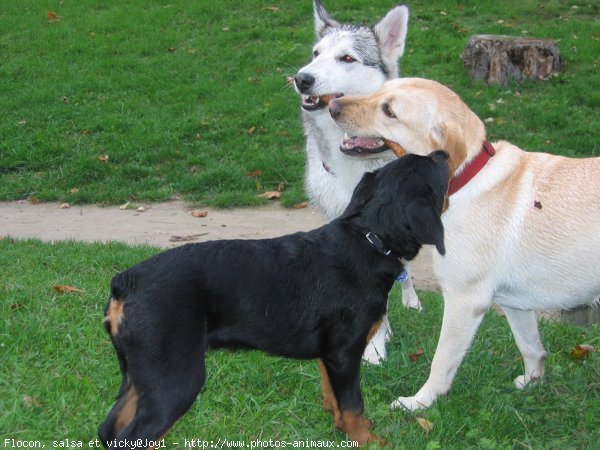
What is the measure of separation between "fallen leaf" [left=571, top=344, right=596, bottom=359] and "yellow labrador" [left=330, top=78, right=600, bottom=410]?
2.86 feet

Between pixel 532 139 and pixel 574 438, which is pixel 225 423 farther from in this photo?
pixel 532 139

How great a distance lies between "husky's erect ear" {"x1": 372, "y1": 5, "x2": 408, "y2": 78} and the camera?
5.45 meters

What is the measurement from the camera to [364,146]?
425 cm

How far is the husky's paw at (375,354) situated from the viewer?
4.61 m

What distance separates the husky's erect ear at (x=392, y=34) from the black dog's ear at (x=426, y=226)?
2.43 meters

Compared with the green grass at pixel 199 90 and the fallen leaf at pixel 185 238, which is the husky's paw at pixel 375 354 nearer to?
the fallen leaf at pixel 185 238

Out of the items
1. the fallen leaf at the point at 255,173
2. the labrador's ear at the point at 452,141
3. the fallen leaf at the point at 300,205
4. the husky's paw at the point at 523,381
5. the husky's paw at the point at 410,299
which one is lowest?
the fallen leaf at the point at 255,173

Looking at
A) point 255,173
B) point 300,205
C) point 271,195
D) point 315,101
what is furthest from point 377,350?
point 255,173

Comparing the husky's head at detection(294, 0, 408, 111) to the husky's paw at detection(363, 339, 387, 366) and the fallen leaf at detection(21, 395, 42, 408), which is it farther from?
the fallen leaf at detection(21, 395, 42, 408)

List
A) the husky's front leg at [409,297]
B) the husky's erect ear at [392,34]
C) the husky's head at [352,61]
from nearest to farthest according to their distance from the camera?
the husky's head at [352,61]
the husky's erect ear at [392,34]
the husky's front leg at [409,297]

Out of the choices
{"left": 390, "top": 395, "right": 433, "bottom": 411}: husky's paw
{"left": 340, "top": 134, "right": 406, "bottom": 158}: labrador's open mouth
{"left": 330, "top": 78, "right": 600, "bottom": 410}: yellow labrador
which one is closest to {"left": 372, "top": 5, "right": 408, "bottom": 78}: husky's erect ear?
{"left": 340, "top": 134, "right": 406, "bottom": 158}: labrador's open mouth

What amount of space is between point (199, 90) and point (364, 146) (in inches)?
327

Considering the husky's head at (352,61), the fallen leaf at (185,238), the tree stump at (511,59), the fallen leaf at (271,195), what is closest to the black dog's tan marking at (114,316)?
the husky's head at (352,61)

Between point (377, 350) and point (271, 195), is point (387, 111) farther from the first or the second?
point (271, 195)
